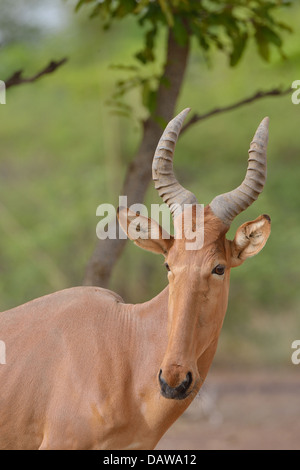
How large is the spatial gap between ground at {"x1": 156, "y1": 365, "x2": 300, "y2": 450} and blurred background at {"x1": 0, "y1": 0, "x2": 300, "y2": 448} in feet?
1.23

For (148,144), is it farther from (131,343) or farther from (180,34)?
(131,343)

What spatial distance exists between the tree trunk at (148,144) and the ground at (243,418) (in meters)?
4.70

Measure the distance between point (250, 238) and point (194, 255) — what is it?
0.45 m

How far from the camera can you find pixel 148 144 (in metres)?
8.01

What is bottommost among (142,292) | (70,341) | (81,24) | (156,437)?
(156,437)

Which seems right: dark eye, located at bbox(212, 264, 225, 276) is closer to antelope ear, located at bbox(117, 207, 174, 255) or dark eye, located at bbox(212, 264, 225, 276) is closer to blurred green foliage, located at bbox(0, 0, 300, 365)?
antelope ear, located at bbox(117, 207, 174, 255)

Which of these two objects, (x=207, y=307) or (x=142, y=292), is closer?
(x=207, y=307)

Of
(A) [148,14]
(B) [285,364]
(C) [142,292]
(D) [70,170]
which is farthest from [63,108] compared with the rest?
(A) [148,14]

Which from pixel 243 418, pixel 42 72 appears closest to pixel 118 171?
pixel 243 418

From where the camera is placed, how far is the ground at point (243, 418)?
13.5 metres

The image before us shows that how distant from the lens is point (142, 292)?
69.3 feet

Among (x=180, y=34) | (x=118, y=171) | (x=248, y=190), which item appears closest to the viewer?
(x=248, y=190)

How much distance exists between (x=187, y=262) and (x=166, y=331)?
25.8 inches

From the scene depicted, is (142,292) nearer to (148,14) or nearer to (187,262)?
(148,14)
